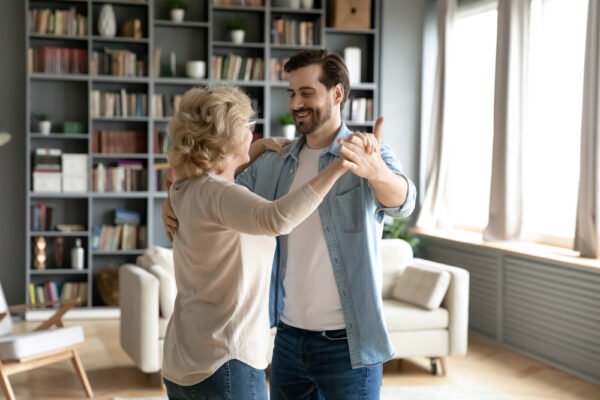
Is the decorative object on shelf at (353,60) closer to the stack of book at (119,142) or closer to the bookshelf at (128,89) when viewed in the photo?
the bookshelf at (128,89)

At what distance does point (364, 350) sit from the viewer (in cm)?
203

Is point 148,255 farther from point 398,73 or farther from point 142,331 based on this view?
point 398,73

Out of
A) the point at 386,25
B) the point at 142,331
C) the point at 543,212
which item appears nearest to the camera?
the point at 142,331

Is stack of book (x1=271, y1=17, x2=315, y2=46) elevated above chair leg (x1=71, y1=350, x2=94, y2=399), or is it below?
above

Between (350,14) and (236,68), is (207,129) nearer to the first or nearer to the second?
(236,68)

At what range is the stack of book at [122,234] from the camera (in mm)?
6902

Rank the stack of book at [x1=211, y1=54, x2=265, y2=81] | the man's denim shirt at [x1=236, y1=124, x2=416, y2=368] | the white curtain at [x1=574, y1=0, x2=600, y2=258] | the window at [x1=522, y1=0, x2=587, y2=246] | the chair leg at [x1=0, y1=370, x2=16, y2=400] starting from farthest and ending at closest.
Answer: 1. the stack of book at [x1=211, y1=54, x2=265, y2=81]
2. the window at [x1=522, y1=0, x2=587, y2=246]
3. the white curtain at [x1=574, y1=0, x2=600, y2=258]
4. the chair leg at [x1=0, y1=370, x2=16, y2=400]
5. the man's denim shirt at [x1=236, y1=124, x2=416, y2=368]

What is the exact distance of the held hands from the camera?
174cm

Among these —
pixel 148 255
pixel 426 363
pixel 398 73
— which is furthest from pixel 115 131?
pixel 426 363

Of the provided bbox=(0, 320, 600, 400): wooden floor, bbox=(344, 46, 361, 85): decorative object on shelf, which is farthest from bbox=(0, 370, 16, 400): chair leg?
bbox=(344, 46, 361, 85): decorative object on shelf

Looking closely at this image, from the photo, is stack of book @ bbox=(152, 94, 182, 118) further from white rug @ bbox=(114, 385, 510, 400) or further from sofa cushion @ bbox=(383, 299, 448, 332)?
white rug @ bbox=(114, 385, 510, 400)

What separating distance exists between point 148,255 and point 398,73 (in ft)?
11.6

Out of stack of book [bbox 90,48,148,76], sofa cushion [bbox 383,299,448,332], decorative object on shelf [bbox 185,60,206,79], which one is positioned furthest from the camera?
decorative object on shelf [bbox 185,60,206,79]

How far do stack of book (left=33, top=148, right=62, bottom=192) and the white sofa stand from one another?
2.04 m
